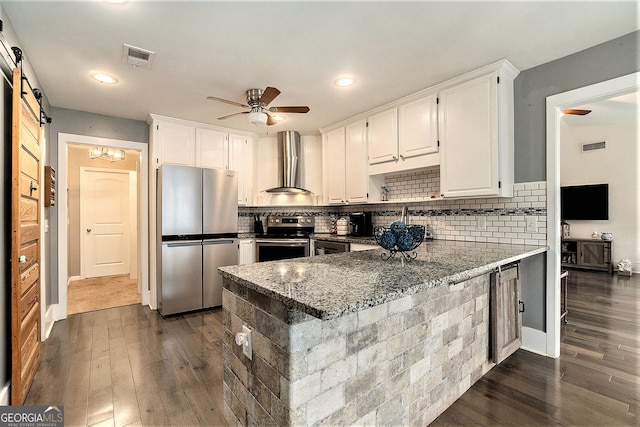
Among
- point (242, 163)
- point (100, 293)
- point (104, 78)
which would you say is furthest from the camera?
point (100, 293)

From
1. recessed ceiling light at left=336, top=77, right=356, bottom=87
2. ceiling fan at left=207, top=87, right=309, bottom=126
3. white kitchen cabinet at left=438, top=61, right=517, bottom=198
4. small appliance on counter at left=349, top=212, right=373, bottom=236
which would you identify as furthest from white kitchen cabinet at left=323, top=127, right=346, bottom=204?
white kitchen cabinet at left=438, top=61, right=517, bottom=198

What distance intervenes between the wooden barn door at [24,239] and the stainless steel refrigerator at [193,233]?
1.22m

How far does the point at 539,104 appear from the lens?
8.36 feet

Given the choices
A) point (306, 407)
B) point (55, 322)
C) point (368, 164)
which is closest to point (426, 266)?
point (306, 407)

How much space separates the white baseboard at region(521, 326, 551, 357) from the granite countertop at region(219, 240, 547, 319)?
1198 mm

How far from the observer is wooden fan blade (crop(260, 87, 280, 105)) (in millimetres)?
2476

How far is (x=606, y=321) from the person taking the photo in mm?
3229

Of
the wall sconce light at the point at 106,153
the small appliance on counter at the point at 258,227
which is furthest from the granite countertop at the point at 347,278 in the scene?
the wall sconce light at the point at 106,153

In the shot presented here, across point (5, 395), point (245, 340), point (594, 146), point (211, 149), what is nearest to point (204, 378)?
point (5, 395)

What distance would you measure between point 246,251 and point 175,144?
165 cm

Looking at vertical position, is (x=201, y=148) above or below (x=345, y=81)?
below

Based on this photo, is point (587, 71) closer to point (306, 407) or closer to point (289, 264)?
point (289, 264)

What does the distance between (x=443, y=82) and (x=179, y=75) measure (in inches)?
93.2

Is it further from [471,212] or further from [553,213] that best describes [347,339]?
[471,212]
